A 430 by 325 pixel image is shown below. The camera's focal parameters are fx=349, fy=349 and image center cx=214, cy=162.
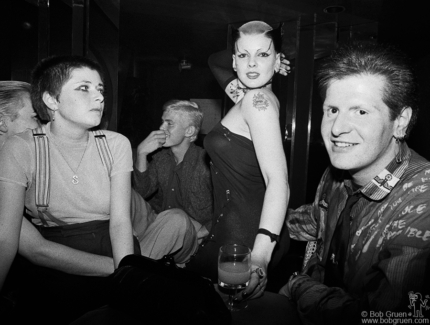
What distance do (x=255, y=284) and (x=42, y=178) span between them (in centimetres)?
116

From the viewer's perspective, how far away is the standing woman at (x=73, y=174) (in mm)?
1707

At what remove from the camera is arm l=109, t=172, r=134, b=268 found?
1751mm

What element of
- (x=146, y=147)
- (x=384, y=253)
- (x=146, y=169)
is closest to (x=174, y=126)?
(x=146, y=147)

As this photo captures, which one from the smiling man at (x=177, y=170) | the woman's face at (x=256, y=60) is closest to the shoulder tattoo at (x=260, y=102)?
the woman's face at (x=256, y=60)

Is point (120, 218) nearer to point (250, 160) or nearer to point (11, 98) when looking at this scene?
point (250, 160)

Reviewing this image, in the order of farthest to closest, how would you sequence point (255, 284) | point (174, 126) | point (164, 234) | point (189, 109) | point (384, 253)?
point (189, 109), point (174, 126), point (164, 234), point (255, 284), point (384, 253)

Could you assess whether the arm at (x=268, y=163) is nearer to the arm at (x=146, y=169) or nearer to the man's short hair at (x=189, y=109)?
the arm at (x=146, y=169)

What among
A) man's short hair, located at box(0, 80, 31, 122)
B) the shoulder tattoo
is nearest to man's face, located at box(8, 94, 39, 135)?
man's short hair, located at box(0, 80, 31, 122)

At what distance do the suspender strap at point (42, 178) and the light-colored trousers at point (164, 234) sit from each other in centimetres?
51

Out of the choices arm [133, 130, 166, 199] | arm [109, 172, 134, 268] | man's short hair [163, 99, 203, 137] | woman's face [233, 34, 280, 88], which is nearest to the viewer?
woman's face [233, 34, 280, 88]

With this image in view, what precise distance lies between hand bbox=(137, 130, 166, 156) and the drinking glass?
196 cm

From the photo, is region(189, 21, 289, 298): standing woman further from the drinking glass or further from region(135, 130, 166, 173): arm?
region(135, 130, 166, 173): arm

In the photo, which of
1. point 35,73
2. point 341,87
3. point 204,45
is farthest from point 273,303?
point 204,45

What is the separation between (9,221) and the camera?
1.60 meters
